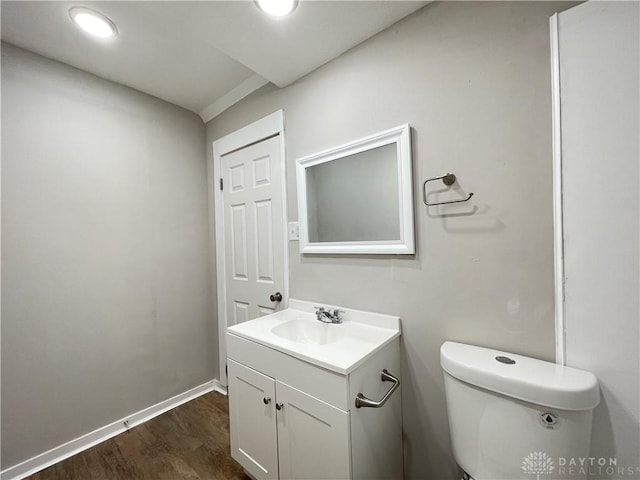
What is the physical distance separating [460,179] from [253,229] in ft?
4.45

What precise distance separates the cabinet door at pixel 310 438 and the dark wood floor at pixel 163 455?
1.77 feet

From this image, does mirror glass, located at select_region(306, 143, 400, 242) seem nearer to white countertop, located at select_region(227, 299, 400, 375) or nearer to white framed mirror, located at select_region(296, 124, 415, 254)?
white framed mirror, located at select_region(296, 124, 415, 254)

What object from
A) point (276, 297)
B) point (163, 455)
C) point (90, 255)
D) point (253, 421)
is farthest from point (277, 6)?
point (163, 455)

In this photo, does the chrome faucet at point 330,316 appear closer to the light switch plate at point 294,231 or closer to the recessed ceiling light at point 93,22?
the light switch plate at point 294,231

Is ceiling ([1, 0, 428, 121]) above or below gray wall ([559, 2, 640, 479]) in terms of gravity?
above

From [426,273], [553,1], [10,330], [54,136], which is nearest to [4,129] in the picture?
[54,136]

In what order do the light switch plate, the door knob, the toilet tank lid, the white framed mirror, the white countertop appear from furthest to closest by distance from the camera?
the door knob
the light switch plate
the white framed mirror
the white countertop
the toilet tank lid

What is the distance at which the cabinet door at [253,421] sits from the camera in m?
1.10

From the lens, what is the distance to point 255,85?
1762 mm

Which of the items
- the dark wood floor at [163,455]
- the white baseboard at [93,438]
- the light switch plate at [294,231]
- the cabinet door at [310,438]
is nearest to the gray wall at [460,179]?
the light switch plate at [294,231]

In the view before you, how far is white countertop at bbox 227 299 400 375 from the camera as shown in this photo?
3.08 feet

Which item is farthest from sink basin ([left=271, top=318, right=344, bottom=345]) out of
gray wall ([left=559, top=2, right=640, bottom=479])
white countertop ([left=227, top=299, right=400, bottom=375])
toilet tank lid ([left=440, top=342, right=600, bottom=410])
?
gray wall ([left=559, top=2, right=640, bottom=479])

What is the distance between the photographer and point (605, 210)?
0.77 m

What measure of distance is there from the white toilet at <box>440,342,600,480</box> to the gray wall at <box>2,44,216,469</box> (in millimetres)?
1964
